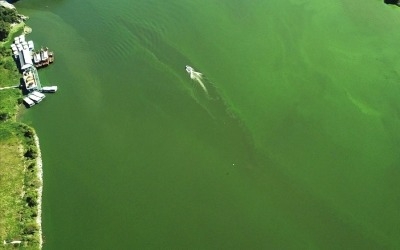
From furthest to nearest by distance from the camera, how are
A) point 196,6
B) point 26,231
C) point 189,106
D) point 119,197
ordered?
1. point 196,6
2. point 189,106
3. point 119,197
4. point 26,231

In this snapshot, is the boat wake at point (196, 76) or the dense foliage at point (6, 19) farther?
the dense foliage at point (6, 19)

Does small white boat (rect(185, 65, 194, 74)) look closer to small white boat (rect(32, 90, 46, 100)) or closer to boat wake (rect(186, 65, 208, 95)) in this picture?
boat wake (rect(186, 65, 208, 95))

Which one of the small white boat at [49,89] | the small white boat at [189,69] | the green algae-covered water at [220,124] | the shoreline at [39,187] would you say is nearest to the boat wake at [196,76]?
the small white boat at [189,69]

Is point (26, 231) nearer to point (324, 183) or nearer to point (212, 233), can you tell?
point (212, 233)

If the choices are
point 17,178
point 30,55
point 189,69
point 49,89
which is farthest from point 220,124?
point 30,55

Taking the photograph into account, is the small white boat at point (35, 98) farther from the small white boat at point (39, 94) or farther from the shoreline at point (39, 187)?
the shoreline at point (39, 187)

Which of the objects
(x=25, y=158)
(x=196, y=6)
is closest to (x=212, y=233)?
(x=25, y=158)

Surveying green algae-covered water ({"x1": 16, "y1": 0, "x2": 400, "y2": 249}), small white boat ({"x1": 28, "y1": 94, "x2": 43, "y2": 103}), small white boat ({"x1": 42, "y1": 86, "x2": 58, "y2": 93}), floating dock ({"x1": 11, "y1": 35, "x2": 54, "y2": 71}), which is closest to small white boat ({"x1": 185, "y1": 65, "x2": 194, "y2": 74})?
green algae-covered water ({"x1": 16, "y1": 0, "x2": 400, "y2": 249})
